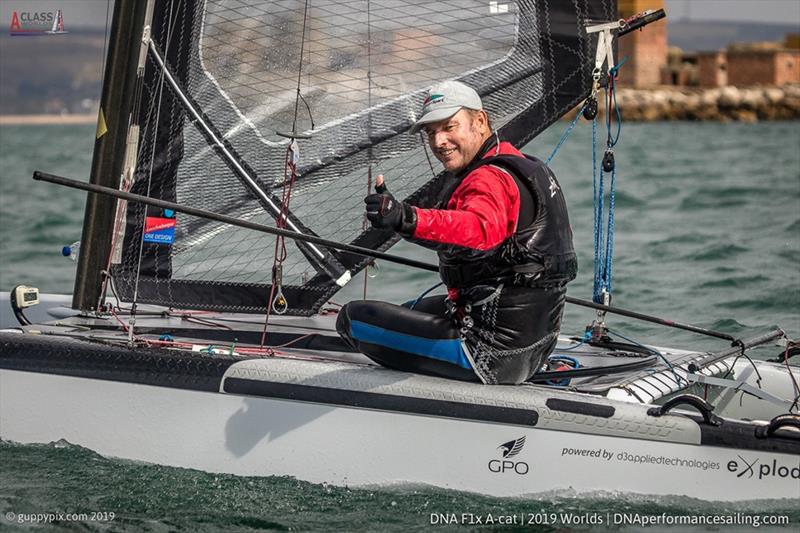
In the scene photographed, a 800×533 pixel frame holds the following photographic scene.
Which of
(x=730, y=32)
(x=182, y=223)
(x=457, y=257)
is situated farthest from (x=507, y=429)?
(x=730, y=32)

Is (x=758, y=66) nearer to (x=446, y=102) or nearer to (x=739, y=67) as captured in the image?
(x=739, y=67)

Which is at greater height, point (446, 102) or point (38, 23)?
point (38, 23)

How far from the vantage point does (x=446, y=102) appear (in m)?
3.82

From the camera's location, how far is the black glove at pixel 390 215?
3.53m

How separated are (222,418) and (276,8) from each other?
175 cm

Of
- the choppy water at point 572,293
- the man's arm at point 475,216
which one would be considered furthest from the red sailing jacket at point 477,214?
the choppy water at point 572,293

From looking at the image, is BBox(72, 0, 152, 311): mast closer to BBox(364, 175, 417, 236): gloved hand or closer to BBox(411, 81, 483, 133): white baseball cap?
BBox(411, 81, 483, 133): white baseball cap

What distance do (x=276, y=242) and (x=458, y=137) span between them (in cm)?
123

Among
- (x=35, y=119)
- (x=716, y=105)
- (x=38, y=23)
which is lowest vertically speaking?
(x=35, y=119)

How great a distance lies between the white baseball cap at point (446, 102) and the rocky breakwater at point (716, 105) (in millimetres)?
51004

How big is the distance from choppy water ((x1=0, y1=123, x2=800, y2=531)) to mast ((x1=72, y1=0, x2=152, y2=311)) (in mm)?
958

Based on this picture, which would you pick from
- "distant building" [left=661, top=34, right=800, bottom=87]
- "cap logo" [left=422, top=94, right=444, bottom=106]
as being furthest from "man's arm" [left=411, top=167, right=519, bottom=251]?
"distant building" [left=661, top=34, right=800, bottom=87]

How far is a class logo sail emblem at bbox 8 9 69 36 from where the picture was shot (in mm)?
4850

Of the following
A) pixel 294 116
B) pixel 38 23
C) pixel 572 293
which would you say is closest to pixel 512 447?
pixel 294 116
